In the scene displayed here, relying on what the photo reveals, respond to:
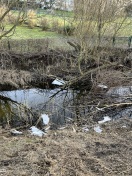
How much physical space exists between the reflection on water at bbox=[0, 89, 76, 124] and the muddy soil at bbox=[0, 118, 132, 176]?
2.22 m

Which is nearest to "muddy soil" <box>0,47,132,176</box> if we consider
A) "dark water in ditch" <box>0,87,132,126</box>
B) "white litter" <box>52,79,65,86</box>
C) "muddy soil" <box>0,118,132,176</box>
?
"muddy soil" <box>0,118,132,176</box>

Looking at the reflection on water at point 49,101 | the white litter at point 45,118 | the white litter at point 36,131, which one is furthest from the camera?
the reflection on water at point 49,101

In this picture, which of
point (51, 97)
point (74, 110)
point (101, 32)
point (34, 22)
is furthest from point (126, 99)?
point (34, 22)

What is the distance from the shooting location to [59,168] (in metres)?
5.93

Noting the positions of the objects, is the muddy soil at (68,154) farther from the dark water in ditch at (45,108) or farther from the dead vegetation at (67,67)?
the dead vegetation at (67,67)

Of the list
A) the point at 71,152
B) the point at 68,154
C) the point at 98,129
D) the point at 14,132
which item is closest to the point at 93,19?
the point at 98,129

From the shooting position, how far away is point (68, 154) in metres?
6.54

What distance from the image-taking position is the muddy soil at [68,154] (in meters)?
5.88

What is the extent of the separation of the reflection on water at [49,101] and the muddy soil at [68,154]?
7.29 feet

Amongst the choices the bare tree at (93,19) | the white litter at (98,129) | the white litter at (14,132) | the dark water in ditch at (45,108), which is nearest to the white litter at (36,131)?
the white litter at (14,132)

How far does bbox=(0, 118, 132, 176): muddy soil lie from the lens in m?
5.88

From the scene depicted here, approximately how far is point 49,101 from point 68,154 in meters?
5.96

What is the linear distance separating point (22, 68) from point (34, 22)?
1134 cm

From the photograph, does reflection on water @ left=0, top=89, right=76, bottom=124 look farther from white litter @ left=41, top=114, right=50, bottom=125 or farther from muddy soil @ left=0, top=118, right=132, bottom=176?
muddy soil @ left=0, top=118, right=132, bottom=176
